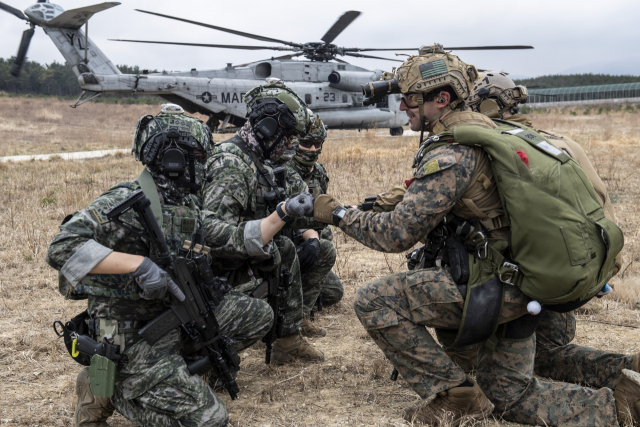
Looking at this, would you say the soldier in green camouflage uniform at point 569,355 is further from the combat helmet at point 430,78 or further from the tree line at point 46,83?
the tree line at point 46,83

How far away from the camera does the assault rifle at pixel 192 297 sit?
2889 mm

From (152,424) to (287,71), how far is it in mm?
17610

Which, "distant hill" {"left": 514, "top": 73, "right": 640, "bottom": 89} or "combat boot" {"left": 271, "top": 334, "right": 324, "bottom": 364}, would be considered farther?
"distant hill" {"left": 514, "top": 73, "right": 640, "bottom": 89}

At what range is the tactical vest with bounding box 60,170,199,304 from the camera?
2967 millimetres

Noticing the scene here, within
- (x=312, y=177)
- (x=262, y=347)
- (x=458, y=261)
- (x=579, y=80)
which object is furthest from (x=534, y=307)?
(x=579, y=80)

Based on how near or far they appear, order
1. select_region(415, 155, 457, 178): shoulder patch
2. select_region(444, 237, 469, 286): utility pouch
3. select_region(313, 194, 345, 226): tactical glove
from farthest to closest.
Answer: select_region(313, 194, 345, 226): tactical glove → select_region(444, 237, 469, 286): utility pouch → select_region(415, 155, 457, 178): shoulder patch

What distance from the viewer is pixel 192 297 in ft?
10.3

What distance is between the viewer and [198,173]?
3.27 m

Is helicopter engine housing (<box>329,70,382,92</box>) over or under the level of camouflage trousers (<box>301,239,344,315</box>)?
over

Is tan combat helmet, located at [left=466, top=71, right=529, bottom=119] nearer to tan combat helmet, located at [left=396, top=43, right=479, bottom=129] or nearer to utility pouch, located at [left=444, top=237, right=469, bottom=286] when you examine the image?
tan combat helmet, located at [left=396, top=43, right=479, bottom=129]

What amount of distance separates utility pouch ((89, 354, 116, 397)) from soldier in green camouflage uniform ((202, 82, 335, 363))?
40.6 inches

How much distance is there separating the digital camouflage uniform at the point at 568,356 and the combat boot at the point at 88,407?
2.22m

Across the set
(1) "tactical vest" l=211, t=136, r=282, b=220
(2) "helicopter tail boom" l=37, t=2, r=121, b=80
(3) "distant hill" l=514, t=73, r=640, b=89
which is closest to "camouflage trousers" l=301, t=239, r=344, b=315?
(1) "tactical vest" l=211, t=136, r=282, b=220

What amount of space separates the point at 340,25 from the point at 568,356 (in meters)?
16.1
